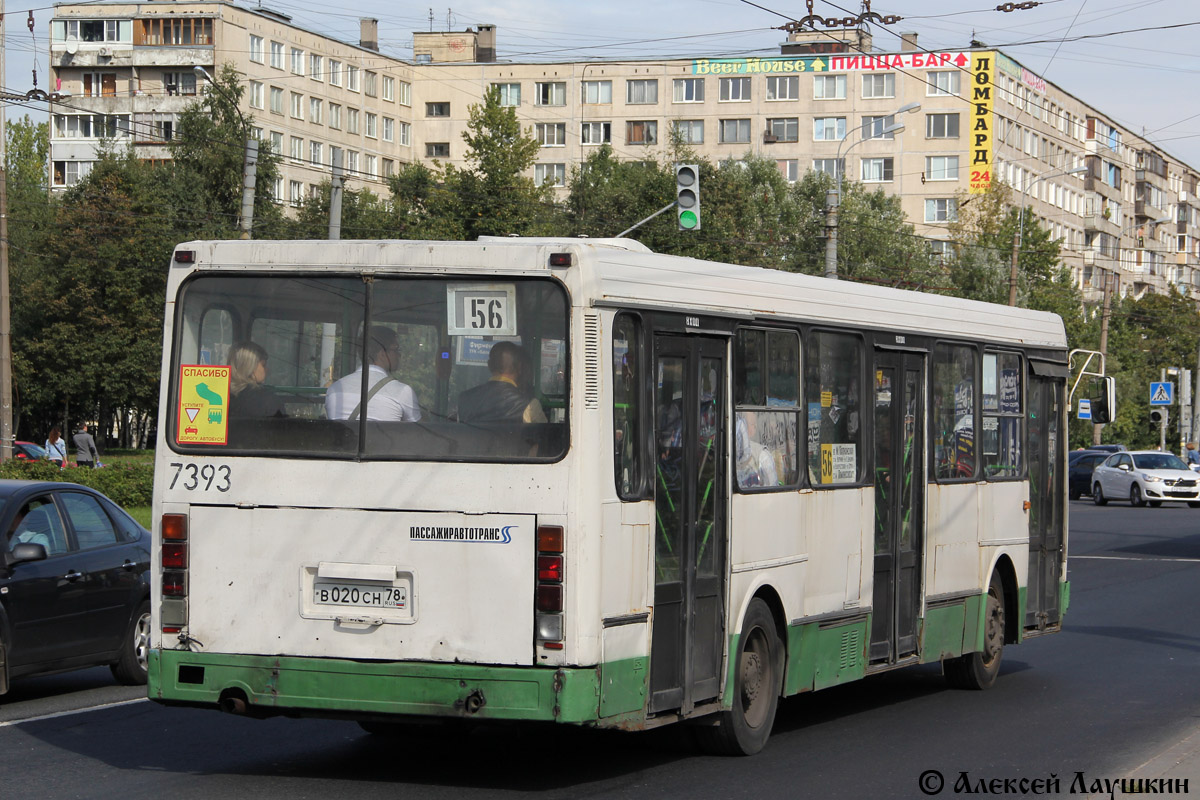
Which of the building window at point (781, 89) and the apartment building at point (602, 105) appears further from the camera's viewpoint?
the building window at point (781, 89)

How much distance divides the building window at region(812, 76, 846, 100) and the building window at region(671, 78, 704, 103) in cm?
684

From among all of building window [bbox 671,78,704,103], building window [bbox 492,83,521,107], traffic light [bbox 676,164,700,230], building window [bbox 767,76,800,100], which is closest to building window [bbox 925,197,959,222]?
building window [bbox 767,76,800,100]

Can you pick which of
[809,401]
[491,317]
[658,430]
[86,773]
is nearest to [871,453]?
[809,401]

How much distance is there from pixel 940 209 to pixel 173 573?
93152mm

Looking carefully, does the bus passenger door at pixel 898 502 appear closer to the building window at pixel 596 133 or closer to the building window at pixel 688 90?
the building window at pixel 688 90

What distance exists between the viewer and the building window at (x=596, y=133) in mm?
102250

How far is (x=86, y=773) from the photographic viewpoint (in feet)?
27.2

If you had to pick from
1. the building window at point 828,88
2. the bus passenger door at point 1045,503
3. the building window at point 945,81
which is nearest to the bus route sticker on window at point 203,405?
the bus passenger door at point 1045,503

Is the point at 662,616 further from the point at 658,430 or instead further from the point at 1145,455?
the point at 1145,455

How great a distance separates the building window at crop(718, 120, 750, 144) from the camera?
101 metres

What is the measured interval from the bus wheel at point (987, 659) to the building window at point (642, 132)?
89.9 meters

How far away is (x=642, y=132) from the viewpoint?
334 feet

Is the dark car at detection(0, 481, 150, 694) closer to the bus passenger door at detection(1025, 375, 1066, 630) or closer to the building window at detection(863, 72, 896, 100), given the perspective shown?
the bus passenger door at detection(1025, 375, 1066, 630)

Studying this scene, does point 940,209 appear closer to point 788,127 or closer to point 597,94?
point 788,127
